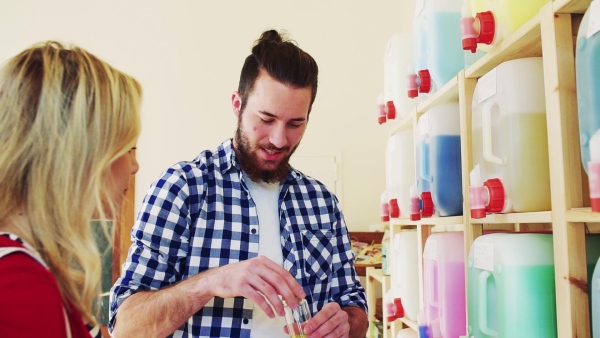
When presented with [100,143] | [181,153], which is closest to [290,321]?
[100,143]

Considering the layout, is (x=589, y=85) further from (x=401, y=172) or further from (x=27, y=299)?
(x=401, y=172)

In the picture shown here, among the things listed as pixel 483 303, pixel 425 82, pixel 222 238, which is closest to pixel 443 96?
pixel 425 82

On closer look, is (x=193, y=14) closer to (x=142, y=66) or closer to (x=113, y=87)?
(x=142, y=66)

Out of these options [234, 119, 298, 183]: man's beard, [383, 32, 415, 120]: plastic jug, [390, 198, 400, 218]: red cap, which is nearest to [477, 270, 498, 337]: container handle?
[234, 119, 298, 183]: man's beard

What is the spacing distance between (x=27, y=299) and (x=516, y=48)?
1.05 metres

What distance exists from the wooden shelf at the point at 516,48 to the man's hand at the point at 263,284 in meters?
0.68

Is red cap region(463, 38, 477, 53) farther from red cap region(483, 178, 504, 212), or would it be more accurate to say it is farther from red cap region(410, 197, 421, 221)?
red cap region(410, 197, 421, 221)

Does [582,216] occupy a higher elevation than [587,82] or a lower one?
lower

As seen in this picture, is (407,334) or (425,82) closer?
(425,82)

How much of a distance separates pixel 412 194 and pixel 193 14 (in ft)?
9.41

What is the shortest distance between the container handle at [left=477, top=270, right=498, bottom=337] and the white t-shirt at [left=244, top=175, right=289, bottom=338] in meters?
0.47

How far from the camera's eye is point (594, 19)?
83 centimetres

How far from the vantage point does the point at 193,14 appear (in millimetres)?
4000

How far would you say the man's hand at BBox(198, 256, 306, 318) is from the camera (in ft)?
3.38
